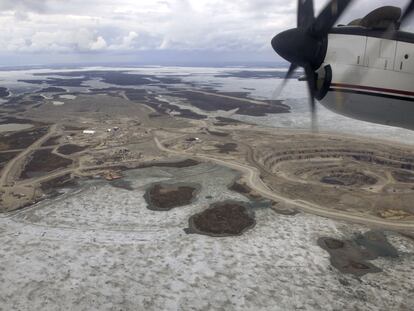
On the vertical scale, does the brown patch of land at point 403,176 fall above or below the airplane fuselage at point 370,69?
below

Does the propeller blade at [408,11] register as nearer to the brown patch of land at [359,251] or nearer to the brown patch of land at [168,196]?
the brown patch of land at [359,251]

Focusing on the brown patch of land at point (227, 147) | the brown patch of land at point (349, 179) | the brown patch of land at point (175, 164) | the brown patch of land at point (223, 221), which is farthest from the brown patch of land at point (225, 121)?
the brown patch of land at point (223, 221)

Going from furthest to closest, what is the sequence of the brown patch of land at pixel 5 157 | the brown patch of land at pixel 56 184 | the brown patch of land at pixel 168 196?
1. the brown patch of land at pixel 5 157
2. the brown patch of land at pixel 56 184
3. the brown patch of land at pixel 168 196

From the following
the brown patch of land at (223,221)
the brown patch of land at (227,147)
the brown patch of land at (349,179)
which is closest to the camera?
the brown patch of land at (223,221)

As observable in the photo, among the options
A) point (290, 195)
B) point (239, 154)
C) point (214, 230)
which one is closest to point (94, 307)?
point (214, 230)

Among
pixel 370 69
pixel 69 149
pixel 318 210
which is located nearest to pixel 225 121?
pixel 69 149

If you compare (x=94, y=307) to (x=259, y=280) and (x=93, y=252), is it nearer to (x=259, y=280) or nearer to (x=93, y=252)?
(x=93, y=252)

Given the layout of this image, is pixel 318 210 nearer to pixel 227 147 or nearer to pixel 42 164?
pixel 227 147
